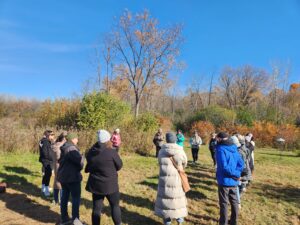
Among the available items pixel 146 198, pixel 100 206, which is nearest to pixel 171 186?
pixel 100 206

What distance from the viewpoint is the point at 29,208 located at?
21.6 ft

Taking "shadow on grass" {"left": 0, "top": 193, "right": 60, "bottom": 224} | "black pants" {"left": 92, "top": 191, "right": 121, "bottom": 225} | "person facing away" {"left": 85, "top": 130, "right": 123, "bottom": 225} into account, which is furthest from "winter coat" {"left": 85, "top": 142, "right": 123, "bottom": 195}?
"shadow on grass" {"left": 0, "top": 193, "right": 60, "bottom": 224}

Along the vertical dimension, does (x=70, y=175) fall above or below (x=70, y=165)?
below

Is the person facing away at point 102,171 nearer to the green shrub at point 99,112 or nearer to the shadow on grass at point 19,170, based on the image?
the shadow on grass at point 19,170

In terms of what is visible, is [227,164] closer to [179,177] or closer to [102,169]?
[179,177]

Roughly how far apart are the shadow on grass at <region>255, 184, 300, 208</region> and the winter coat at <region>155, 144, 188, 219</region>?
154 inches

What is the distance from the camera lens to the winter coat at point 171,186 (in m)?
5.30

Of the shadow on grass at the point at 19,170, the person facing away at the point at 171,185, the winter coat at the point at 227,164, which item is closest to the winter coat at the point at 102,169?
the person facing away at the point at 171,185

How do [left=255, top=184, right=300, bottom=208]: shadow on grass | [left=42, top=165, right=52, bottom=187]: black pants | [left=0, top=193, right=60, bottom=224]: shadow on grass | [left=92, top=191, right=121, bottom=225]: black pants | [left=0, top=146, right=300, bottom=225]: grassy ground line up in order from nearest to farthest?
[left=92, top=191, right=121, bottom=225]: black pants, [left=0, top=193, right=60, bottom=224]: shadow on grass, [left=0, top=146, right=300, bottom=225]: grassy ground, [left=42, top=165, right=52, bottom=187]: black pants, [left=255, top=184, right=300, bottom=208]: shadow on grass

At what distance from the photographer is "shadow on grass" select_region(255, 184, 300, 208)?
811 centimetres

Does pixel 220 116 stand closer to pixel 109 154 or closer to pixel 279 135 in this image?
pixel 279 135

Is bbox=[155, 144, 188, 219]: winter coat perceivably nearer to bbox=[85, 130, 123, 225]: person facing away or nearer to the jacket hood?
the jacket hood

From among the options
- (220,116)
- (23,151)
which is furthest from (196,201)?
(220,116)

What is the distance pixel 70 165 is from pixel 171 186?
1838 millimetres
